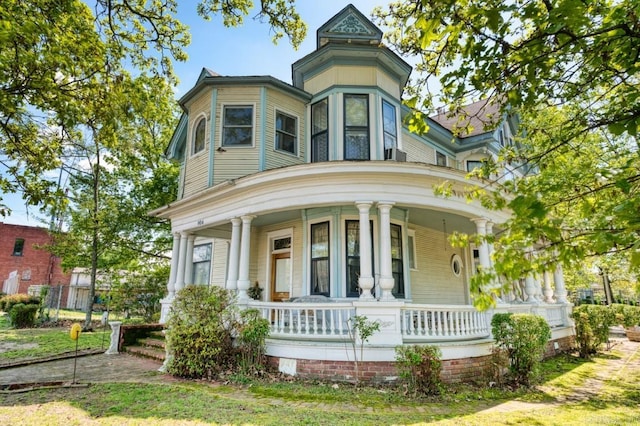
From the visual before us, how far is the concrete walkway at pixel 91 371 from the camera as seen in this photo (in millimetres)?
6859

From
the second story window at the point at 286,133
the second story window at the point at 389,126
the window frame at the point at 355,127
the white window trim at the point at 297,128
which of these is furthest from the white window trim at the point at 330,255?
the second story window at the point at 389,126

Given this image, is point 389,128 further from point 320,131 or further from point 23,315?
point 23,315

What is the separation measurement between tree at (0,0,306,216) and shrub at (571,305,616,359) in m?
11.0

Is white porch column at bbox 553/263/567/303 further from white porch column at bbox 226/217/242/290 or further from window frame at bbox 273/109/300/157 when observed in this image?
white porch column at bbox 226/217/242/290

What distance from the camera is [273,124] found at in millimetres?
10461

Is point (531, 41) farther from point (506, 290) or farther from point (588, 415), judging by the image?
point (588, 415)

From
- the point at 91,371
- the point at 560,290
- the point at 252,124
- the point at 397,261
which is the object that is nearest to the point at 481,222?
the point at 397,261

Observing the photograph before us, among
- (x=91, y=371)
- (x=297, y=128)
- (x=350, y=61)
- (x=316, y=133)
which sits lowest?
(x=91, y=371)

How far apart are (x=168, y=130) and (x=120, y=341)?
1385 centimetres

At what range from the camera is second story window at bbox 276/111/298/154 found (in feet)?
34.8

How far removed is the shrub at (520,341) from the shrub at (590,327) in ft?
15.0

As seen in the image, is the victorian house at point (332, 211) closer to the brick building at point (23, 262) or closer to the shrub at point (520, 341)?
the shrub at point (520, 341)

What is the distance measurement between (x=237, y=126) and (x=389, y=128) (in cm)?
444

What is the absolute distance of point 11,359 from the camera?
28.5 ft
